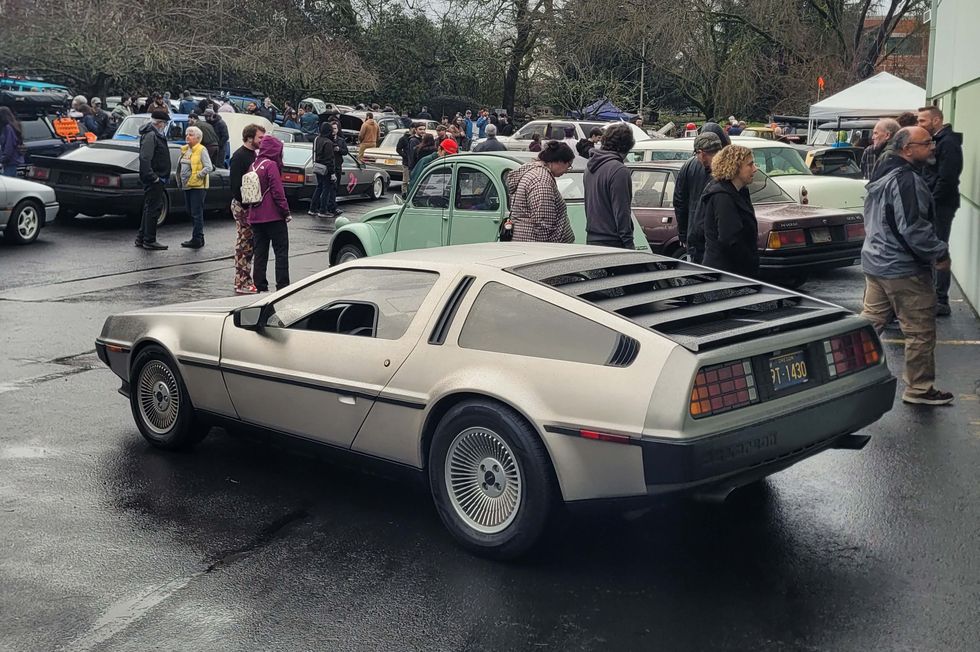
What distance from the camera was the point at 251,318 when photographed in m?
5.97

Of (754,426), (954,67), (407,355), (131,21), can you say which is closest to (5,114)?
(954,67)

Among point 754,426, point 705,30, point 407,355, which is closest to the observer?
point 754,426

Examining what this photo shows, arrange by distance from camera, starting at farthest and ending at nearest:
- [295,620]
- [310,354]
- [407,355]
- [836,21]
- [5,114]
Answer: [836,21] < [5,114] < [310,354] < [407,355] < [295,620]

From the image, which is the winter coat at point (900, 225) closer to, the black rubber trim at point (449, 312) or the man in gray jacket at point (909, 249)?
the man in gray jacket at point (909, 249)

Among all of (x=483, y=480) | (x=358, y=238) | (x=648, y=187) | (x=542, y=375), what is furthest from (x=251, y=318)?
(x=648, y=187)

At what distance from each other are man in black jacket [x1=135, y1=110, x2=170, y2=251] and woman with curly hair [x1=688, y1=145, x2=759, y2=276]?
32.8 ft

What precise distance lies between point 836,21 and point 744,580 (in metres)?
39.7

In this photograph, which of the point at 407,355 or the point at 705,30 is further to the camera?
the point at 705,30

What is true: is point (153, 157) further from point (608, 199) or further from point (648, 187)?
point (608, 199)

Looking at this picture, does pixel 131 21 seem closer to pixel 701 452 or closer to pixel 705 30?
pixel 705 30

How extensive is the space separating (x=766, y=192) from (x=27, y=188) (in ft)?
33.2

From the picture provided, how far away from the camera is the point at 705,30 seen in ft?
142

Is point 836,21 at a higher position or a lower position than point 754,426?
higher

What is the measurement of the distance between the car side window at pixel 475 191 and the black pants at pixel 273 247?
1970mm
